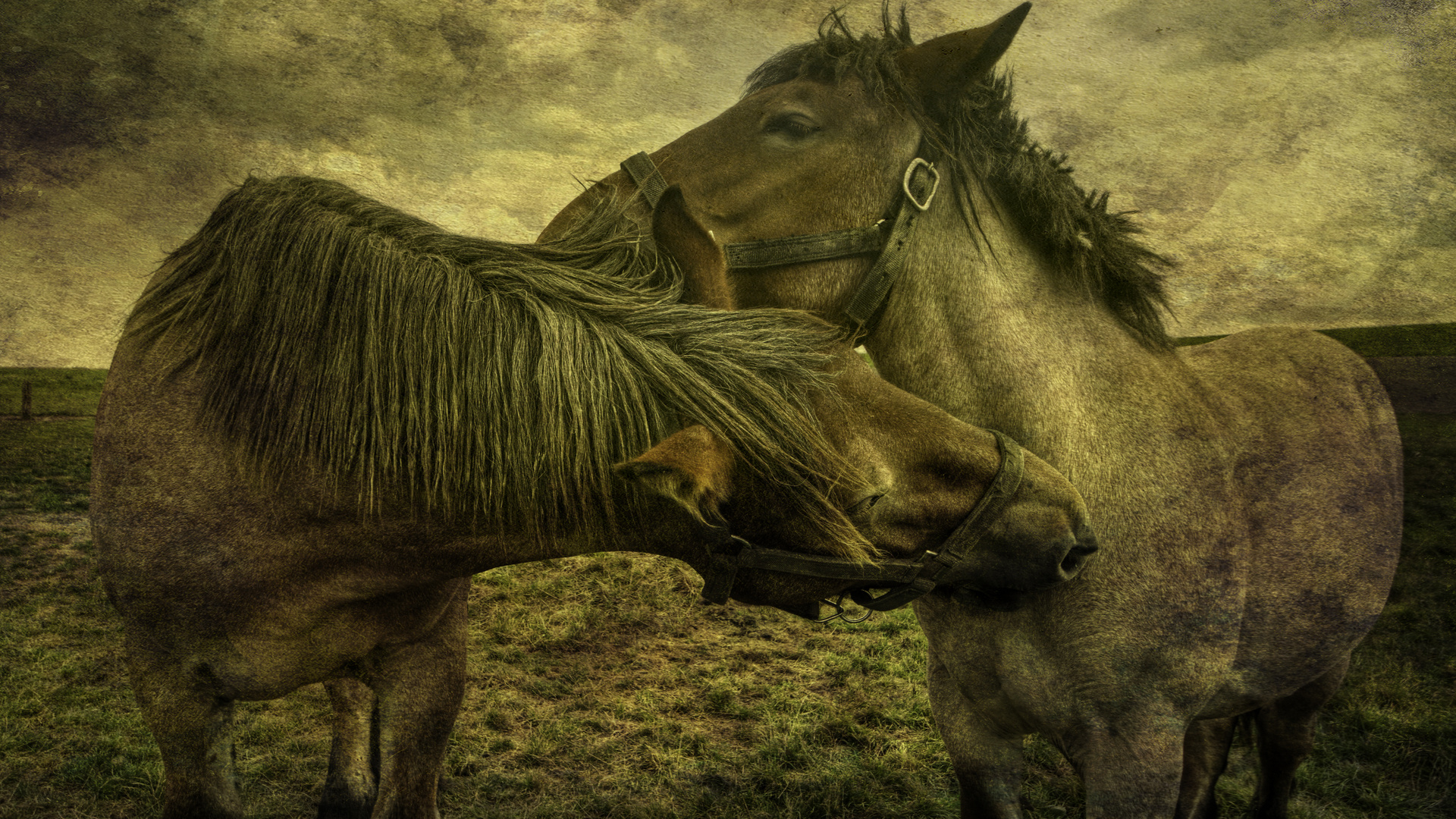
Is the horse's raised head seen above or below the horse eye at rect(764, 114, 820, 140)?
below

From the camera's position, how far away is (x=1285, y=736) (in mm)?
2922

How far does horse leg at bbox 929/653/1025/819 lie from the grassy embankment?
4.49ft

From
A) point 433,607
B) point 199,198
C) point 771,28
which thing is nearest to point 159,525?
point 433,607

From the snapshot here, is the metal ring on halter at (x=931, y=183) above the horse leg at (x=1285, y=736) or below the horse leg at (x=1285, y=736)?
above

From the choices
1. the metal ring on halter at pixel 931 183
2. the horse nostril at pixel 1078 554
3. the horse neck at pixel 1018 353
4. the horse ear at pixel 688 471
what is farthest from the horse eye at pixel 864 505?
the metal ring on halter at pixel 931 183

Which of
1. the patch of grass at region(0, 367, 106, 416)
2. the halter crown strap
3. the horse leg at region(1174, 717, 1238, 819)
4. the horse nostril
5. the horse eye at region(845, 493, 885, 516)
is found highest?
the patch of grass at region(0, 367, 106, 416)

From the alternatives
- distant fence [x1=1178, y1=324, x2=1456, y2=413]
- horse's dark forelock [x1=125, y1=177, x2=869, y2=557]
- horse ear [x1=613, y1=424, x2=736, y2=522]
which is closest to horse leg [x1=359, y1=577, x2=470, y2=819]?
horse's dark forelock [x1=125, y1=177, x2=869, y2=557]

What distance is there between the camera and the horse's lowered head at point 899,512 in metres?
1.29

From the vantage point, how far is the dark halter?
4.24ft

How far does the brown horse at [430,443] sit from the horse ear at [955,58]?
89 centimetres

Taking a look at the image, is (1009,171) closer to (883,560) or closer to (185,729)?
(883,560)

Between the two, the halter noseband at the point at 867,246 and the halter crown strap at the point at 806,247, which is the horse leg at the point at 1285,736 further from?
the halter crown strap at the point at 806,247

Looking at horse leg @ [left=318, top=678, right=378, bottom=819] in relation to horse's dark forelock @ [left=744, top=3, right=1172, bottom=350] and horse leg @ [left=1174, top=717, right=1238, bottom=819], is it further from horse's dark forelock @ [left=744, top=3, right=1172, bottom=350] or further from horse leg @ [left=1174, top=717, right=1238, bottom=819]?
horse leg @ [left=1174, top=717, right=1238, bottom=819]

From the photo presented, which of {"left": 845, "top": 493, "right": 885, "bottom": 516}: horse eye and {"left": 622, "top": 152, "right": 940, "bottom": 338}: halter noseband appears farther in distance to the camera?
{"left": 622, "top": 152, "right": 940, "bottom": 338}: halter noseband
